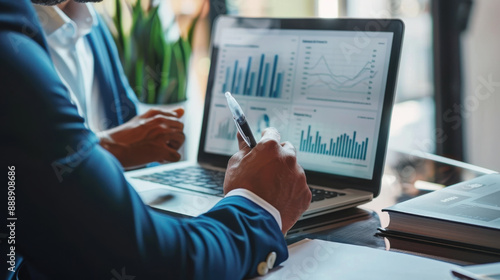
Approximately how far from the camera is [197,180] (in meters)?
1.07

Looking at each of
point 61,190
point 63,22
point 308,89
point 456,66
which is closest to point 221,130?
point 308,89

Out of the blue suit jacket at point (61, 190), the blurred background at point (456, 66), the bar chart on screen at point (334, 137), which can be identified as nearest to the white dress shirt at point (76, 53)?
the bar chart on screen at point (334, 137)

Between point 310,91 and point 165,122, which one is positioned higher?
point 310,91

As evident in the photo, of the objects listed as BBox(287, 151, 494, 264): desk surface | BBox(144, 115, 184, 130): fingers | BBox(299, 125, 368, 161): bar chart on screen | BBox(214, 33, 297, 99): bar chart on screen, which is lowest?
BBox(287, 151, 494, 264): desk surface

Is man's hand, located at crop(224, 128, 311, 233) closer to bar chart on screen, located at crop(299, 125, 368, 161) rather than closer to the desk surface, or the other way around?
the desk surface

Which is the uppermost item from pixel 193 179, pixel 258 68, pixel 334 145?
pixel 258 68

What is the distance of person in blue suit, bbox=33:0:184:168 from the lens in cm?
123

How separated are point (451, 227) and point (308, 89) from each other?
0.44 m

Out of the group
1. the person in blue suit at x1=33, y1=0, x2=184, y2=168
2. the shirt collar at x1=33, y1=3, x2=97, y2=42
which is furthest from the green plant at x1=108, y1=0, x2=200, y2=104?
the shirt collar at x1=33, y1=3, x2=97, y2=42

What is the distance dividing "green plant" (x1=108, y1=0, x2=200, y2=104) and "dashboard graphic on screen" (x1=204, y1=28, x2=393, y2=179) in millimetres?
1053

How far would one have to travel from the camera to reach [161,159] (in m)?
1.25

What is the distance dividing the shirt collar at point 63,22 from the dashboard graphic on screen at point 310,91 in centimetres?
41

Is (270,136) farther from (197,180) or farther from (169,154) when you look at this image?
(169,154)

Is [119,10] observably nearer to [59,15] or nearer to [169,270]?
[59,15]
